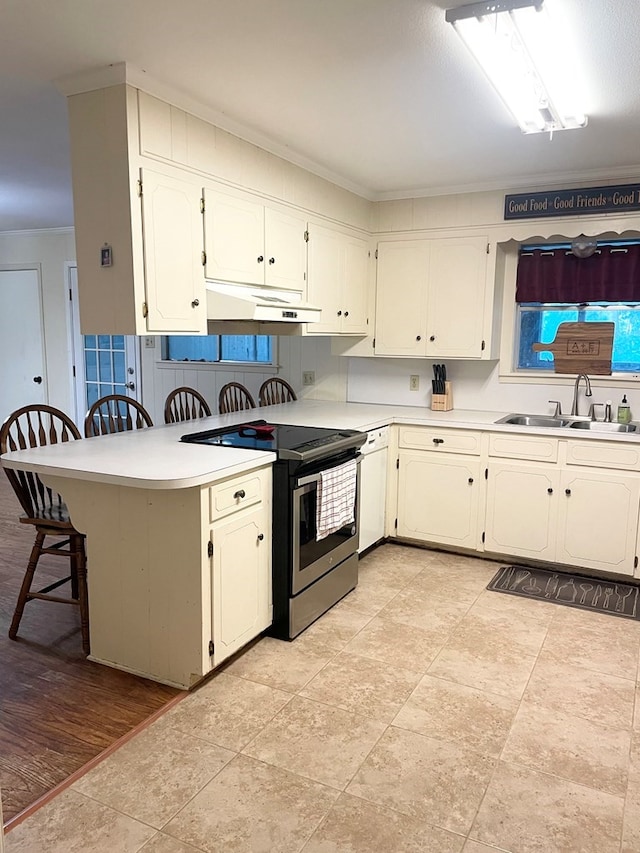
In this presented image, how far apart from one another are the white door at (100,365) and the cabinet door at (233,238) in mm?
2761

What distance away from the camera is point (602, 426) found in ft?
12.9

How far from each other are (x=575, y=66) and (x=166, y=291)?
5.98ft

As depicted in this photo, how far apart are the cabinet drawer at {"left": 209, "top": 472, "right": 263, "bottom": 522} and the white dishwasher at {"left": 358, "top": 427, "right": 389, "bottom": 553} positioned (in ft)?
3.52

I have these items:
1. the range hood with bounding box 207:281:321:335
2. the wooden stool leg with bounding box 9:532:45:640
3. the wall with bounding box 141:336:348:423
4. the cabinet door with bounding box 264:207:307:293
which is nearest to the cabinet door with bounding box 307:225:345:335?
the cabinet door with bounding box 264:207:307:293

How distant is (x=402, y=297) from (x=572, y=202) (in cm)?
121

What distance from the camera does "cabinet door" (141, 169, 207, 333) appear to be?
261 centimetres

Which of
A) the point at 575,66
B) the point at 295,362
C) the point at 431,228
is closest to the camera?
the point at 575,66

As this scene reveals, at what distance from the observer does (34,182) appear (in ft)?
14.2

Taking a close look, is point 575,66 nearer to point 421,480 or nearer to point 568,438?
point 568,438

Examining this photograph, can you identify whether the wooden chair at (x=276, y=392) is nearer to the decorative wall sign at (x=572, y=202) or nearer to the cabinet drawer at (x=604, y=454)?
the decorative wall sign at (x=572, y=202)

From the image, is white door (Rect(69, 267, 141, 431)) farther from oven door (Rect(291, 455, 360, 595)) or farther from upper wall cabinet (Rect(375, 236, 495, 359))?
oven door (Rect(291, 455, 360, 595))

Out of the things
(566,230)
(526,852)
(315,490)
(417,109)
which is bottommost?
(526,852)

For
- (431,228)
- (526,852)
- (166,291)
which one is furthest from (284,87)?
(526,852)

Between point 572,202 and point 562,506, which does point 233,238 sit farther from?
point 562,506
